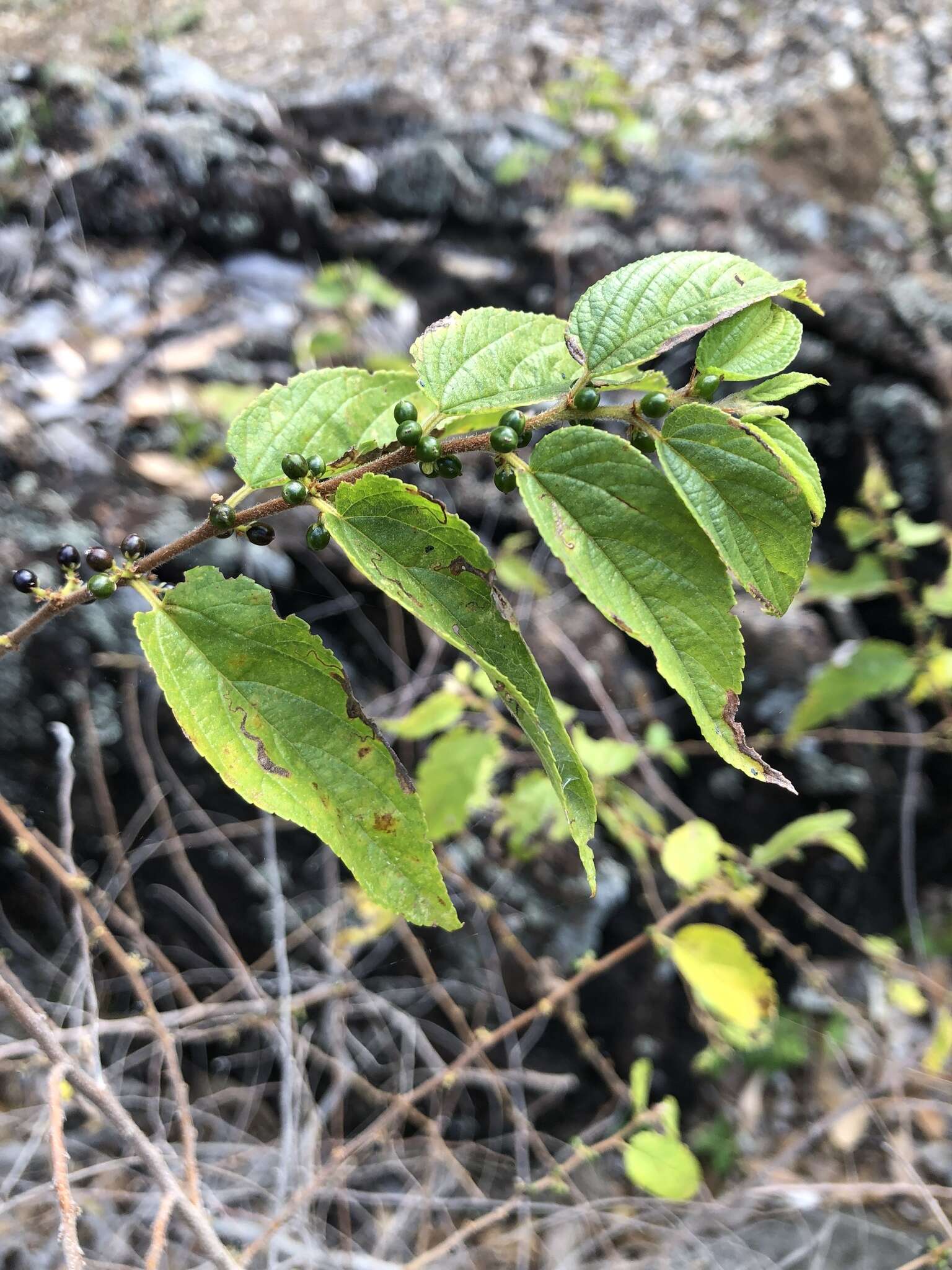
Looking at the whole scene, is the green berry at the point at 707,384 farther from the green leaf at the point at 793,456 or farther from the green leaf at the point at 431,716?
the green leaf at the point at 431,716

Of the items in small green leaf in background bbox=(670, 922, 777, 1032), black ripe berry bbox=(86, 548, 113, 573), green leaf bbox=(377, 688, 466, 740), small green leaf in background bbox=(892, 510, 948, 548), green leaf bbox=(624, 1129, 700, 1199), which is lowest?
green leaf bbox=(624, 1129, 700, 1199)

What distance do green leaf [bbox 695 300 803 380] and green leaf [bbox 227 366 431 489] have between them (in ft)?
→ 1.02

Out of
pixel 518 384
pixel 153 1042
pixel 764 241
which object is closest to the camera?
pixel 518 384

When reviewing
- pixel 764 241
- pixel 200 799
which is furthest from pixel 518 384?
pixel 764 241

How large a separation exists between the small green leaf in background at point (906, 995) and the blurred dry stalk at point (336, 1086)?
12cm

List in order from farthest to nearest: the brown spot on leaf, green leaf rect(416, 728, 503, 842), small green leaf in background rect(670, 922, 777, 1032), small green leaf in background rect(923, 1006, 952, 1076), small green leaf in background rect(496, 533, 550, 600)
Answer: small green leaf in background rect(496, 533, 550, 600), small green leaf in background rect(923, 1006, 952, 1076), green leaf rect(416, 728, 503, 842), small green leaf in background rect(670, 922, 777, 1032), the brown spot on leaf

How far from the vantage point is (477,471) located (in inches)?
108

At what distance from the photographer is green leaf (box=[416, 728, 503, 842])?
1.74 metres

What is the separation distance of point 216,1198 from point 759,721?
6.61 feet

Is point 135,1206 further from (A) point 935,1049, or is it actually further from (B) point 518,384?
(B) point 518,384

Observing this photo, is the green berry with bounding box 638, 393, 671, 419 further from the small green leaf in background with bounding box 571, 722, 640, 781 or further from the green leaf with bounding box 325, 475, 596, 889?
the small green leaf in background with bounding box 571, 722, 640, 781

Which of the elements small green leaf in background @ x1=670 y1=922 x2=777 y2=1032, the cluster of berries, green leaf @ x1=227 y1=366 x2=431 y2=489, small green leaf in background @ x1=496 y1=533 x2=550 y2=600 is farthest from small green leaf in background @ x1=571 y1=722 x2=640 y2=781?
the cluster of berries

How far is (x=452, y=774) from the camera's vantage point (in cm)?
175

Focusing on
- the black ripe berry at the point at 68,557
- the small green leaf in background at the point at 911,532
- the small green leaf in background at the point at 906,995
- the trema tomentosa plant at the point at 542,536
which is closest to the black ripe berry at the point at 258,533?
the trema tomentosa plant at the point at 542,536
